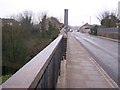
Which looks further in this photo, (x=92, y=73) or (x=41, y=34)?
(x=41, y=34)

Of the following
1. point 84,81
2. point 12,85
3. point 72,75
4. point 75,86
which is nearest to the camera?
point 12,85

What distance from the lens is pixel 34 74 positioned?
8.02 ft

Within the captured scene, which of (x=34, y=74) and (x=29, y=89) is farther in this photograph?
(x=34, y=74)

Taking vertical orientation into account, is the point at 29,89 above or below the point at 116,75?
above

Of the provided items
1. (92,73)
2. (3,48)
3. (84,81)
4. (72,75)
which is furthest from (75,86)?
(3,48)

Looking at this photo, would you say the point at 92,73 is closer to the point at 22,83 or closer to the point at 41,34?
the point at 22,83

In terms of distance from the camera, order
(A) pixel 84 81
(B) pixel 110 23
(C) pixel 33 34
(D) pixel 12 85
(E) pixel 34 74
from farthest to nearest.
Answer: (B) pixel 110 23 < (C) pixel 33 34 < (A) pixel 84 81 < (E) pixel 34 74 < (D) pixel 12 85

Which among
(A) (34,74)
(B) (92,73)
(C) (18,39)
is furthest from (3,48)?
(A) (34,74)

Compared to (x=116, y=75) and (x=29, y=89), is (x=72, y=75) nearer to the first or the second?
(x=116, y=75)

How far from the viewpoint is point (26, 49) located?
4147 cm

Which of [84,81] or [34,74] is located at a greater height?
[34,74]

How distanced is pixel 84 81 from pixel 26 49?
32.6 metres

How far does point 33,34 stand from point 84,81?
53116 millimetres

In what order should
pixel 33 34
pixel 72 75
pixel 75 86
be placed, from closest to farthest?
pixel 75 86 < pixel 72 75 < pixel 33 34
